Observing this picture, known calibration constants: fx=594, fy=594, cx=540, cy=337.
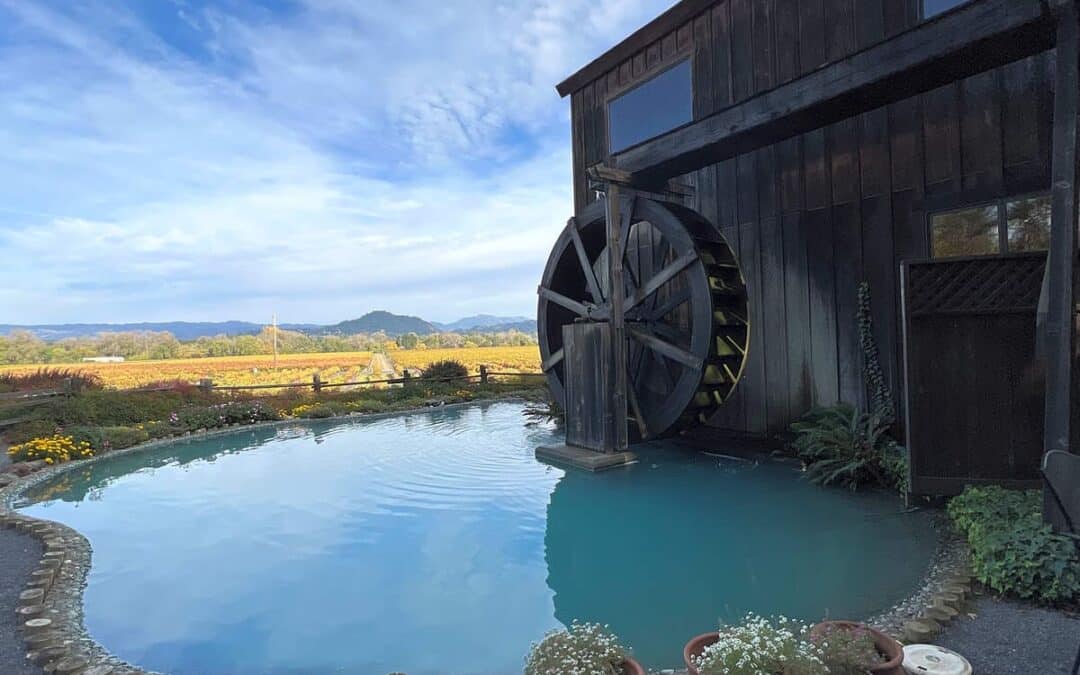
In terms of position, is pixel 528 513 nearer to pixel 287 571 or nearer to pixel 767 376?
pixel 287 571

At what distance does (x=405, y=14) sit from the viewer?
28.1ft

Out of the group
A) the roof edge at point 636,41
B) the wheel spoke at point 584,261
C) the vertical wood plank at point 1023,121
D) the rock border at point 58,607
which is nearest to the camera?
the rock border at point 58,607

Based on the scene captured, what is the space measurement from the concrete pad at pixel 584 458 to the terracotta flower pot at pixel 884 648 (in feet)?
12.5

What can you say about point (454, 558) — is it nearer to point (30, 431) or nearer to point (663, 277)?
point (663, 277)

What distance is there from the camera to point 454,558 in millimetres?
3672

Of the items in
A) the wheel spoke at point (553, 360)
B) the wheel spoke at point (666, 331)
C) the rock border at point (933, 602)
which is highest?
the wheel spoke at point (666, 331)

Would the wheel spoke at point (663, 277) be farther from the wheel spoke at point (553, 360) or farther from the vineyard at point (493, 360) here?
the vineyard at point (493, 360)

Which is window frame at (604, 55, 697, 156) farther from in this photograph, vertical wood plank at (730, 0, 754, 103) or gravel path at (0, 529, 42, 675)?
gravel path at (0, 529, 42, 675)

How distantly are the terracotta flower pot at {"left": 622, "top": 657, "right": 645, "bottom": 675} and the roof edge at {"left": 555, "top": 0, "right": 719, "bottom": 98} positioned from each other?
6.56m

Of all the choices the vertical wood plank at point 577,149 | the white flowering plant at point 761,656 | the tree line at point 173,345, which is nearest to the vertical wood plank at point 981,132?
the white flowering plant at point 761,656

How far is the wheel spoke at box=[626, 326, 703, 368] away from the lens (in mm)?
5984

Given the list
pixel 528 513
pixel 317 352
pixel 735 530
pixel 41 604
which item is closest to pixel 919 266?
pixel 735 530

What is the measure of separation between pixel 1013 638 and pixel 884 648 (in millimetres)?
829

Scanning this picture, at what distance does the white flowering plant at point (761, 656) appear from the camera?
5.37 ft
